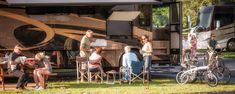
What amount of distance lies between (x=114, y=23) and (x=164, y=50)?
2.32 meters

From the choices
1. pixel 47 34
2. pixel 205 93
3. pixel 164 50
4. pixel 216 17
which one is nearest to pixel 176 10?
pixel 164 50

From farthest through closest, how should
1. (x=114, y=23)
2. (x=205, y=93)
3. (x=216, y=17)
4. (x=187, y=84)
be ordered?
1. (x=216, y=17)
2. (x=114, y=23)
3. (x=187, y=84)
4. (x=205, y=93)

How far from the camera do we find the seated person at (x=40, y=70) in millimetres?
15820

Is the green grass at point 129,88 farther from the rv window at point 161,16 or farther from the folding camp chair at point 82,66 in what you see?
the rv window at point 161,16

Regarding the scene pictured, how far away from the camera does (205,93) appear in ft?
46.8

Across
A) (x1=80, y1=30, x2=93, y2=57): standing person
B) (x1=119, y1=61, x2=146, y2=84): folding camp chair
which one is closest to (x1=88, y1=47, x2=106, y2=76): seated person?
(x1=80, y1=30, x2=93, y2=57): standing person

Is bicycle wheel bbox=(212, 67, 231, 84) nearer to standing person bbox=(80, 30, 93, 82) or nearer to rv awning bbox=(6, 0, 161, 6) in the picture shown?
rv awning bbox=(6, 0, 161, 6)

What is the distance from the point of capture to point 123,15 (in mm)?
19438

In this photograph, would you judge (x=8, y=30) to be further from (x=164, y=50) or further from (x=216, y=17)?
(x=216, y=17)

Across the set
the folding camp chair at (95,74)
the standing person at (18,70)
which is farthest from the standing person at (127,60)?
the standing person at (18,70)

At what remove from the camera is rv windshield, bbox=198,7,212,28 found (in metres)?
34.8

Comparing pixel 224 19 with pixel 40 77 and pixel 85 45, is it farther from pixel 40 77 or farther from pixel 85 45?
pixel 40 77

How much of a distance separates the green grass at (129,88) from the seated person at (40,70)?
0.34 metres

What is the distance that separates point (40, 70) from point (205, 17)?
68.3ft
